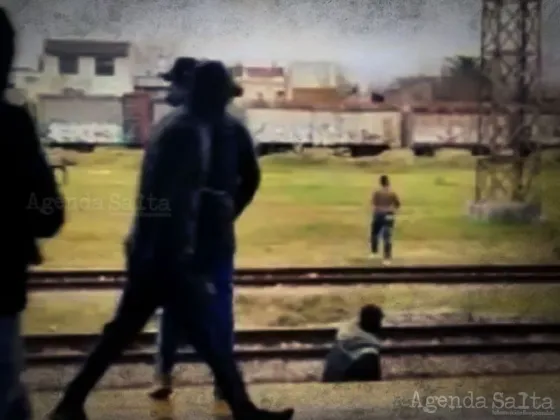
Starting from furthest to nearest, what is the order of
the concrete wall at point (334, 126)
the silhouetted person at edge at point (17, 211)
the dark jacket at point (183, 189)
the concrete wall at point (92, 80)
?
the concrete wall at point (334, 126) → the concrete wall at point (92, 80) → the dark jacket at point (183, 189) → the silhouetted person at edge at point (17, 211)

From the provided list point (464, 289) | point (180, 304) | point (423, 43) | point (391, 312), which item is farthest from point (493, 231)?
point (180, 304)

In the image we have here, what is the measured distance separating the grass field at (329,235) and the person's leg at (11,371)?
56 cm

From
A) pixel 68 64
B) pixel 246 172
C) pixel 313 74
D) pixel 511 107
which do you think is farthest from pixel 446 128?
pixel 68 64

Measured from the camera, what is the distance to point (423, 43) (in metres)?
2.90

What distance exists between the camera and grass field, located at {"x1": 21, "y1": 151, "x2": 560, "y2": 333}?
2.72 metres

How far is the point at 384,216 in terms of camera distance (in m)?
2.93

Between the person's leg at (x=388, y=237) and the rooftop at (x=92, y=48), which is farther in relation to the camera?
the person's leg at (x=388, y=237)

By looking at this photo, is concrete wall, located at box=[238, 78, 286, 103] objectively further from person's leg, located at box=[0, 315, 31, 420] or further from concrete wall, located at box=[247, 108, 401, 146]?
person's leg, located at box=[0, 315, 31, 420]

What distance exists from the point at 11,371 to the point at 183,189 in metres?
0.74

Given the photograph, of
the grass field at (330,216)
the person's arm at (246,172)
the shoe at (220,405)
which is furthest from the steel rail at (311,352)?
the person's arm at (246,172)

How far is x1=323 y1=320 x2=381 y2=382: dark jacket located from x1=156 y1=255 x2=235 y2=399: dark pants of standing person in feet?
1.09

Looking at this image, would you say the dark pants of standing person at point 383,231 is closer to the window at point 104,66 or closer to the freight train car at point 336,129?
the freight train car at point 336,129

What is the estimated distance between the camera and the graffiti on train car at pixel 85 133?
8.86ft

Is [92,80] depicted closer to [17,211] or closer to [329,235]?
[17,211]
